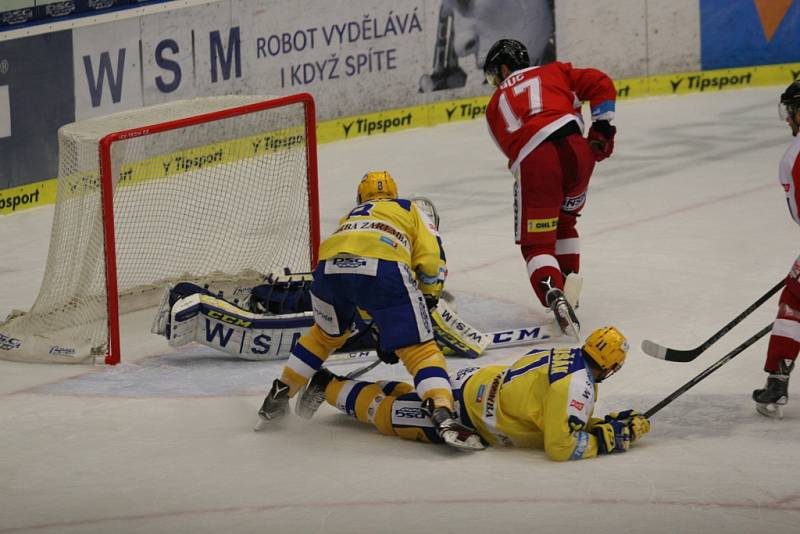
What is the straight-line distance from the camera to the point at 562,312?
6.48 m

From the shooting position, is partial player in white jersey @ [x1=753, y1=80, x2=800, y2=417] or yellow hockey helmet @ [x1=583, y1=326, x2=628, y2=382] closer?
yellow hockey helmet @ [x1=583, y1=326, x2=628, y2=382]

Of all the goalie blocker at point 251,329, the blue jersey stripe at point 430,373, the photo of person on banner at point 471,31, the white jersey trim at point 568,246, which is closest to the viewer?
the blue jersey stripe at point 430,373

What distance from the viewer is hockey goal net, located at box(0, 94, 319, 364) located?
6.66 metres

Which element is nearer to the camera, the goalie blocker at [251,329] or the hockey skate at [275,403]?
the hockey skate at [275,403]

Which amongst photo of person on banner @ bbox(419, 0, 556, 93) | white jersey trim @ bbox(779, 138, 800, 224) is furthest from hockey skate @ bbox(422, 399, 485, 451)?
photo of person on banner @ bbox(419, 0, 556, 93)

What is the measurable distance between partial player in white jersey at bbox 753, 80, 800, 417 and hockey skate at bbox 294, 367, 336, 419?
1544 mm

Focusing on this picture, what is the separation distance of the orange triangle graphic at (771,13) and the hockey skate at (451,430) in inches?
310

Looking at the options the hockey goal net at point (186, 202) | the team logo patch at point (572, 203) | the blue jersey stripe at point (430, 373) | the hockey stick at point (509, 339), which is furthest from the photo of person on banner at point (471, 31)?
the blue jersey stripe at point (430, 373)

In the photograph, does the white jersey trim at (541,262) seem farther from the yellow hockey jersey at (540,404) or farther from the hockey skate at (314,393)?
the yellow hockey jersey at (540,404)

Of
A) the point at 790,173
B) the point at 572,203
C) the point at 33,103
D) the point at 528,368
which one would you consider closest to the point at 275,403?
the point at 528,368

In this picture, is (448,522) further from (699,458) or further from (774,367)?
(774,367)

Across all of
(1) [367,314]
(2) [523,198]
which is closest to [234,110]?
(2) [523,198]

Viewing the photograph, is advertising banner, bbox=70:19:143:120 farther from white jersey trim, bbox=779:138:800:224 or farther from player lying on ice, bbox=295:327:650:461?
white jersey trim, bbox=779:138:800:224

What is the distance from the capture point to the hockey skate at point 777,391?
214 inches
